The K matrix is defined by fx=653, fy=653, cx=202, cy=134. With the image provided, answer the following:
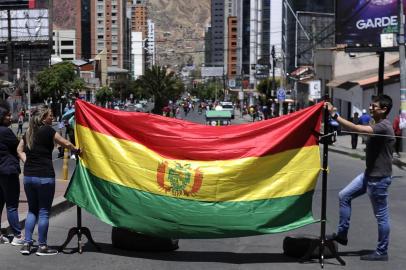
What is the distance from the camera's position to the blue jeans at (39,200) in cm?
740

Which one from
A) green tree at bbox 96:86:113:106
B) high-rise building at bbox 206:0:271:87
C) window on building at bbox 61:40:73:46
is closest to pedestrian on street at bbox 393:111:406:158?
green tree at bbox 96:86:113:106

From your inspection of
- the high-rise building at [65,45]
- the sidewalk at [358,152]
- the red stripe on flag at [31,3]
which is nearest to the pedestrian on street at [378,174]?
the sidewalk at [358,152]

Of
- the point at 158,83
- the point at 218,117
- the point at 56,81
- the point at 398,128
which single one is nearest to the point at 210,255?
the point at 398,128

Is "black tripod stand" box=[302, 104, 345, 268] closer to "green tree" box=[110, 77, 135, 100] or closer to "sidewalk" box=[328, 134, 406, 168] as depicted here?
"sidewalk" box=[328, 134, 406, 168]

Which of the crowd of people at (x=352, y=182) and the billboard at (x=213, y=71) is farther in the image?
the billboard at (x=213, y=71)

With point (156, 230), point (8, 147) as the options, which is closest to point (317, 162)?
point (156, 230)

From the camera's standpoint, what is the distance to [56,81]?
78562mm

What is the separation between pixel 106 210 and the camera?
761 centimetres

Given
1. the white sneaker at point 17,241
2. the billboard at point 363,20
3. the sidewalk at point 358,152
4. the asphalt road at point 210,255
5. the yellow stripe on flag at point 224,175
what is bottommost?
the sidewalk at point 358,152

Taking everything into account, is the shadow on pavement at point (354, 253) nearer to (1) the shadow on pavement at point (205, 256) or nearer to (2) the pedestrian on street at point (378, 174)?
(2) the pedestrian on street at point (378, 174)

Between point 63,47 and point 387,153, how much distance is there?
173010mm

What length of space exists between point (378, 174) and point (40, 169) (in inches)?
149

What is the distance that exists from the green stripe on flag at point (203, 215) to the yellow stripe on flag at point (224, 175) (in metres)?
0.08

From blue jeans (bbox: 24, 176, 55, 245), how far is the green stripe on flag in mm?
722
